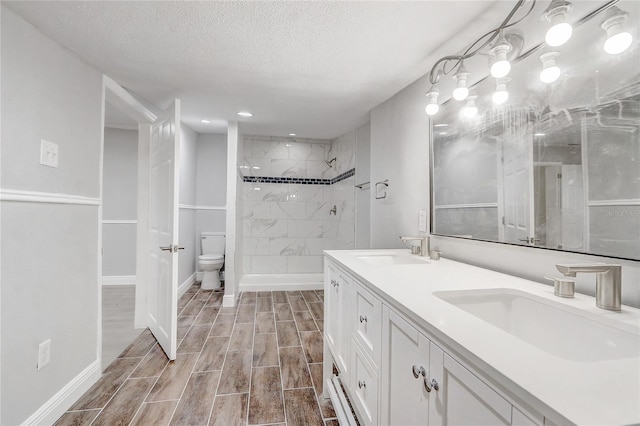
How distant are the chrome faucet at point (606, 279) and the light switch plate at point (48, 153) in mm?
2298

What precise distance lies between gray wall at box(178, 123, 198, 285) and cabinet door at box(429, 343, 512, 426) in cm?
349

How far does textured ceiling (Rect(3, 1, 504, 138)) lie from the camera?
4.58 feet

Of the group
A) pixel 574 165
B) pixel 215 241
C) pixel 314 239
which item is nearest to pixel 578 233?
pixel 574 165

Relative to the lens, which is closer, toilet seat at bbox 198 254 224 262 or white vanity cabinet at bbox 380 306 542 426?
white vanity cabinet at bbox 380 306 542 426

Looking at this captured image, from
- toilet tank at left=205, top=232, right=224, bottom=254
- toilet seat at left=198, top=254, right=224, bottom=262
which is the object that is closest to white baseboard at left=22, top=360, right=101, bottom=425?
toilet seat at left=198, top=254, right=224, bottom=262

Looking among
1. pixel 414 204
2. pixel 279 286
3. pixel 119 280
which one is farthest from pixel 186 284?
pixel 414 204

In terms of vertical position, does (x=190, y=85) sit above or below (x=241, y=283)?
above

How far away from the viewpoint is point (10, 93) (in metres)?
1.35

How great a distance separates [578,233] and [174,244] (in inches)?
93.1

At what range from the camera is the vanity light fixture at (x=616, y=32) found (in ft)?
2.83

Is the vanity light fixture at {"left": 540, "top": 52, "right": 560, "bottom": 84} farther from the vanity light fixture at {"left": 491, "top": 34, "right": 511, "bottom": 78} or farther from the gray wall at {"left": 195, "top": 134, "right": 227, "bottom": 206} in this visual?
the gray wall at {"left": 195, "top": 134, "right": 227, "bottom": 206}

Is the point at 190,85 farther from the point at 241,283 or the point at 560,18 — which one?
the point at 241,283

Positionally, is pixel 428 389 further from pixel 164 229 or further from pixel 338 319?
pixel 164 229

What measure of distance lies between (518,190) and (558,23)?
603 millimetres
